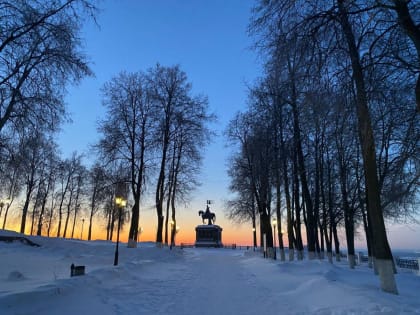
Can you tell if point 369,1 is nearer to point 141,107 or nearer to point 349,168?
point 349,168

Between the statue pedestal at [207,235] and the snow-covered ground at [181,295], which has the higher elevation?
the statue pedestal at [207,235]

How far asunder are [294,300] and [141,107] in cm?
2113

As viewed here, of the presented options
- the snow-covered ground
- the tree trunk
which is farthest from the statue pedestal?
the tree trunk

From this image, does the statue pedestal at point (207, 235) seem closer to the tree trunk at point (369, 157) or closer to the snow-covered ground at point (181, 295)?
the snow-covered ground at point (181, 295)

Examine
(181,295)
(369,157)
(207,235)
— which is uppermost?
(369,157)

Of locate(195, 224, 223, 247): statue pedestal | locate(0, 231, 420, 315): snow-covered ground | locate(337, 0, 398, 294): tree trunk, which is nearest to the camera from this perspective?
locate(0, 231, 420, 315): snow-covered ground

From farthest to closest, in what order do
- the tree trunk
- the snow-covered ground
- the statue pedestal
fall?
the statue pedestal → the tree trunk → the snow-covered ground

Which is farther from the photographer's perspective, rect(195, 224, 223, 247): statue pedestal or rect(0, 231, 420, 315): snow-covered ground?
rect(195, 224, 223, 247): statue pedestal

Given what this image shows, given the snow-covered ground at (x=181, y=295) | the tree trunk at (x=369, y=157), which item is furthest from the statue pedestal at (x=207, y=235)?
the tree trunk at (x=369, y=157)

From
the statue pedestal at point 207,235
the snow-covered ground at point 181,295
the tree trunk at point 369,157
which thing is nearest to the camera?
the snow-covered ground at point 181,295

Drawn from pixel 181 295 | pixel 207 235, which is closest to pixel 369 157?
pixel 181 295

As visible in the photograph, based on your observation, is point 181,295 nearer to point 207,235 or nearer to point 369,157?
point 369,157

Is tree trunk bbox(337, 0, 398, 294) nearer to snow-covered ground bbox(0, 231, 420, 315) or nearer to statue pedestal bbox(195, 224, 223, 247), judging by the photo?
snow-covered ground bbox(0, 231, 420, 315)

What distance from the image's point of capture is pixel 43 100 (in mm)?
11469
